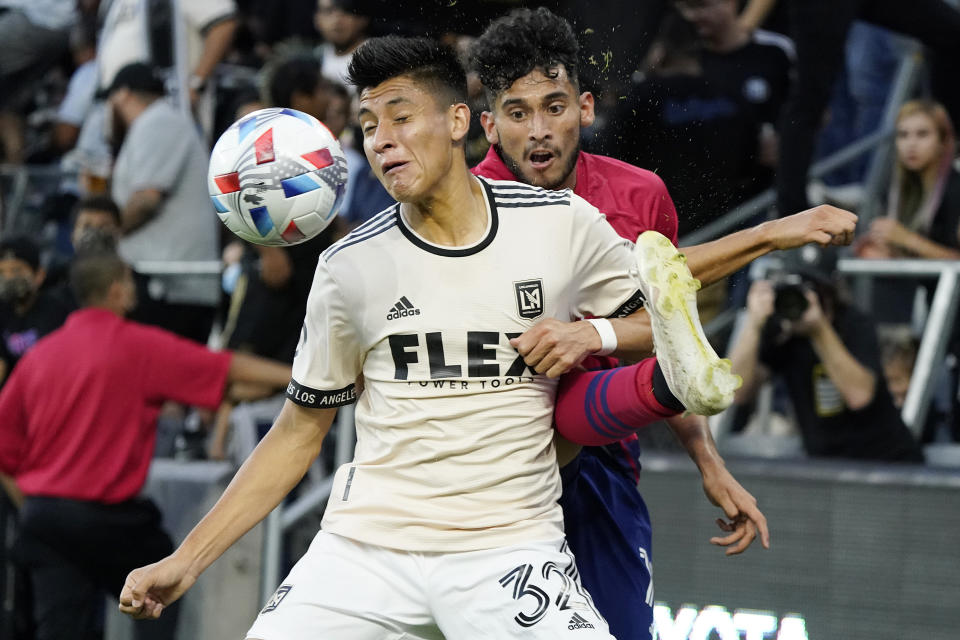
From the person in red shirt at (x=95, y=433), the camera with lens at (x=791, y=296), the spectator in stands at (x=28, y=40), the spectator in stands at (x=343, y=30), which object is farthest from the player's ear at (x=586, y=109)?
the spectator in stands at (x=28, y=40)

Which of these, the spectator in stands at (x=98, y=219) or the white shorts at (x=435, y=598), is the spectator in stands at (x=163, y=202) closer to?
the spectator in stands at (x=98, y=219)

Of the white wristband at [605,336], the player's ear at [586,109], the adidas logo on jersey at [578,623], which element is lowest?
the adidas logo on jersey at [578,623]

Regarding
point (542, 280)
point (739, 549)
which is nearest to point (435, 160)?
point (542, 280)

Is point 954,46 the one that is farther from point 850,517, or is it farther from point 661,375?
point 661,375

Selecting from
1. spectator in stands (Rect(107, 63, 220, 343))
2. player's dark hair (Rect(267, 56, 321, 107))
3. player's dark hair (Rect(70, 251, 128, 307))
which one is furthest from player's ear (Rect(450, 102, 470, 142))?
spectator in stands (Rect(107, 63, 220, 343))

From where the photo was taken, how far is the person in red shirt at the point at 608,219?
431 centimetres

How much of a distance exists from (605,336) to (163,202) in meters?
5.71

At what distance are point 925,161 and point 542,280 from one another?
4.14 metres

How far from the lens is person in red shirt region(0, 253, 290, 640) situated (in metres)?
7.44

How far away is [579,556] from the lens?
466 centimetres

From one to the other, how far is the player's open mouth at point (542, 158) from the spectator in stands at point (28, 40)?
7.82 metres

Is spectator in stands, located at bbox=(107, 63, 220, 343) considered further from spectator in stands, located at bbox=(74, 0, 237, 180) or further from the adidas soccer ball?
the adidas soccer ball

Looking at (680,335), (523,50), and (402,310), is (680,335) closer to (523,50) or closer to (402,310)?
(402,310)

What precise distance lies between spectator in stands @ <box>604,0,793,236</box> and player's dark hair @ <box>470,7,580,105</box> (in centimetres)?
41
